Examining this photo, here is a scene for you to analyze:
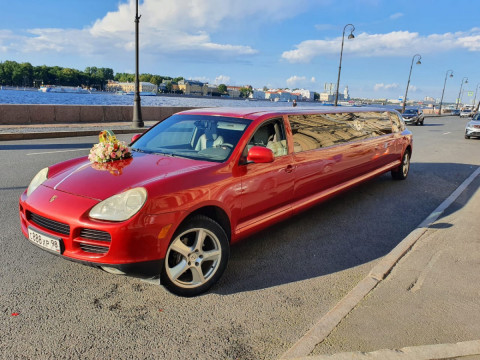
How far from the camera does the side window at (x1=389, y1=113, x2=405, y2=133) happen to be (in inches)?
313

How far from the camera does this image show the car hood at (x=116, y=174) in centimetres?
301

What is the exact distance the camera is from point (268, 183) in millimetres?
3883

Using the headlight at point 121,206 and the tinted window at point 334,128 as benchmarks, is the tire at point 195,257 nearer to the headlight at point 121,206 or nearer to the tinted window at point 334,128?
the headlight at point 121,206

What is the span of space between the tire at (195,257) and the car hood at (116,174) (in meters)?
0.51

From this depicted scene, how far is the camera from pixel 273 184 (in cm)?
396

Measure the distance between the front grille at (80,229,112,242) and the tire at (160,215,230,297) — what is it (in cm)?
49

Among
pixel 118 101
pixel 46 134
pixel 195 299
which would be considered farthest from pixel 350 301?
pixel 118 101

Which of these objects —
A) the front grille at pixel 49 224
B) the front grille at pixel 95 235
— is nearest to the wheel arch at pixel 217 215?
the front grille at pixel 95 235

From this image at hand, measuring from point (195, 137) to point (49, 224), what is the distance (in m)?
1.83

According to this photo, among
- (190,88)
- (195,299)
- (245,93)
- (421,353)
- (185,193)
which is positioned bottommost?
(195,299)

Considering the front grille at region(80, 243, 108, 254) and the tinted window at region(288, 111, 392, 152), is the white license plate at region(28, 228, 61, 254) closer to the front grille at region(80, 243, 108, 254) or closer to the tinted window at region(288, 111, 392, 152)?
the front grille at region(80, 243, 108, 254)

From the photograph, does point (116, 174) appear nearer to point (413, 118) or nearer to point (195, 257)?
point (195, 257)

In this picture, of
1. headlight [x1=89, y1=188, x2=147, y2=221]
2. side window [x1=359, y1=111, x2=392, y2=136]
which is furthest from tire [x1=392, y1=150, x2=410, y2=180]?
headlight [x1=89, y1=188, x2=147, y2=221]

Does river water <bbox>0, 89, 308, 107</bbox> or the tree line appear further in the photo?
the tree line
